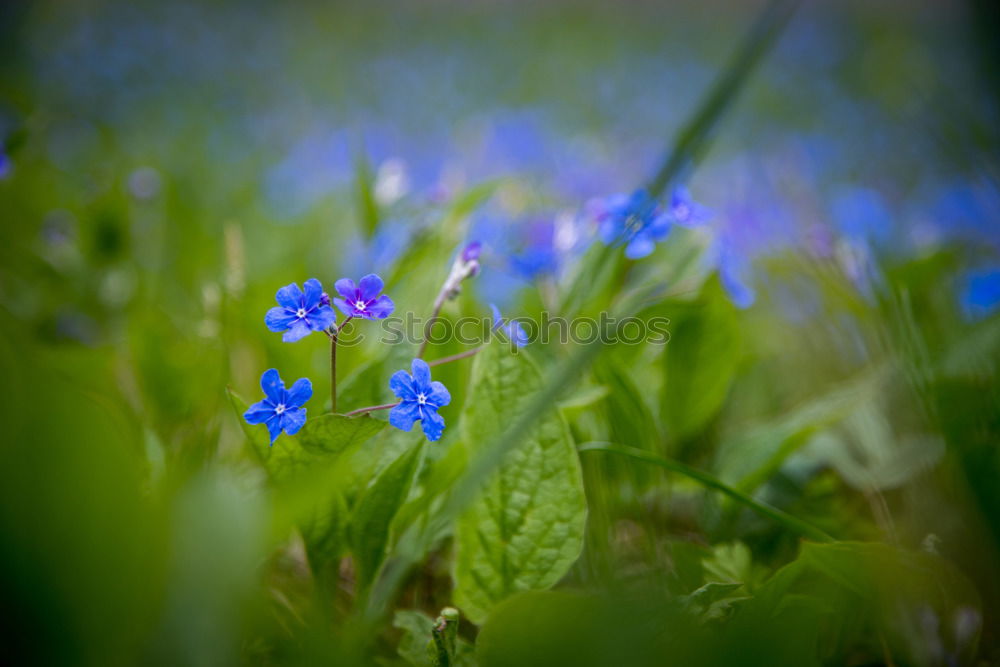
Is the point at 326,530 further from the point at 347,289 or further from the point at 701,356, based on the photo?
the point at 701,356

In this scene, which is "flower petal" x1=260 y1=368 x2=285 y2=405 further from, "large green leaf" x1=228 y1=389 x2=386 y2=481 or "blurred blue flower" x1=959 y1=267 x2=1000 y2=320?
"blurred blue flower" x1=959 y1=267 x2=1000 y2=320

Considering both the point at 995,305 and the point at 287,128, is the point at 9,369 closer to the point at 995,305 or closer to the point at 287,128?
the point at 995,305

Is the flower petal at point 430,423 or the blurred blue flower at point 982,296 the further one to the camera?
the blurred blue flower at point 982,296

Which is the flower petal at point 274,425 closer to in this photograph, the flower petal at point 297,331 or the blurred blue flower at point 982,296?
the flower petal at point 297,331

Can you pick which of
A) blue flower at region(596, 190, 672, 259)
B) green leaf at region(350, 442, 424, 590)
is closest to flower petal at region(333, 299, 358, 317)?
green leaf at region(350, 442, 424, 590)

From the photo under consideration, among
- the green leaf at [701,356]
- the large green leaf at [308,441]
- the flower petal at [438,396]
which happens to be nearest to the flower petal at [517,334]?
the flower petal at [438,396]
